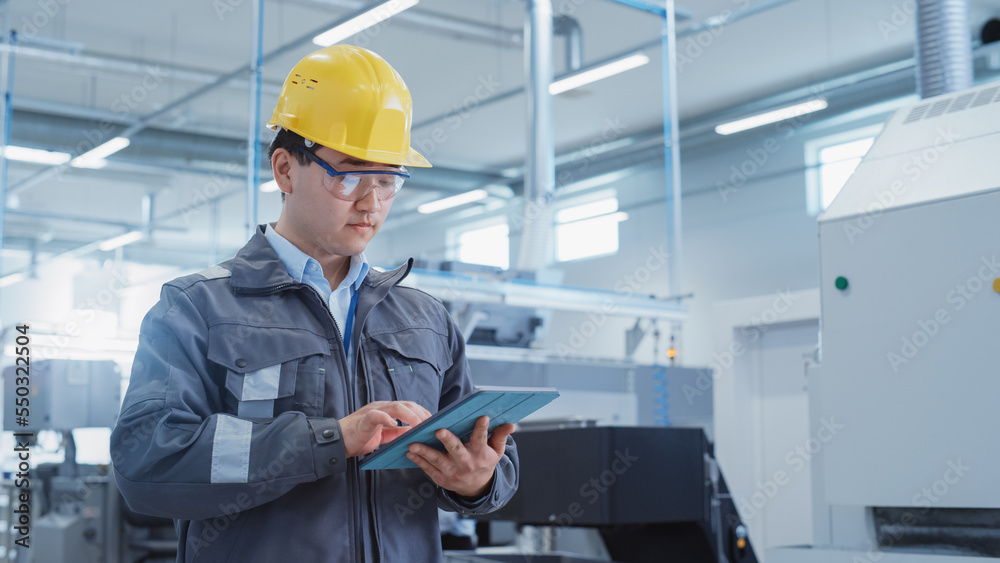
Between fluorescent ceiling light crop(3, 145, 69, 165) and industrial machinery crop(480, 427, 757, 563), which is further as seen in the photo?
fluorescent ceiling light crop(3, 145, 69, 165)

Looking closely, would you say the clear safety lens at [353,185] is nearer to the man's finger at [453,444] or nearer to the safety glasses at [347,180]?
the safety glasses at [347,180]

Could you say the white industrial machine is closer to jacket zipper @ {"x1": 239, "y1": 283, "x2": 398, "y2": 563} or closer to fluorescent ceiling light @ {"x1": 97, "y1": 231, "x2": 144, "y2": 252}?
jacket zipper @ {"x1": 239, "y1": 283, "x2": 398, "y2": 563}

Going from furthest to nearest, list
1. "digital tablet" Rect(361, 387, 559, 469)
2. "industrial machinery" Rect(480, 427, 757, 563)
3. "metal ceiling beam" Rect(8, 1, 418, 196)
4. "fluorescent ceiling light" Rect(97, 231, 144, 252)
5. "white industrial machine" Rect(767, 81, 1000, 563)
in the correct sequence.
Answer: "fluorescent ceiling light" Rect(97, 231, 144, 252) → "metal ceiling beam" Rect(8, 1, 418, 196) → "industrial machinery" Rect(480, 427, 757, 563) → "white industrial machine" Rect(767, 81, 1000, 563) → "digital tablet" Rect(361, 387, 559, 469)

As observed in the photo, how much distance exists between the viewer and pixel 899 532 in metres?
2.07

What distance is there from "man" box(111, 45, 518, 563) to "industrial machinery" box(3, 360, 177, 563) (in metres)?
3.77

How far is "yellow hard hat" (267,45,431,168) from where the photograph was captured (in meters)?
1.25

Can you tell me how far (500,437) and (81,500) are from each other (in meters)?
4.29

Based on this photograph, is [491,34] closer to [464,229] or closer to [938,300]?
[938,300]

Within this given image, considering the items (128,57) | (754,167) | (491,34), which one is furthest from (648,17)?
(128,57)

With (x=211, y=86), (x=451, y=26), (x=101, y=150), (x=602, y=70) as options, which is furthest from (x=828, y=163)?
(x=101, y=150)

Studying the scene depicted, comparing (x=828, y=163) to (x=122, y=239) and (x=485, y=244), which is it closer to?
(x=485, y=244)

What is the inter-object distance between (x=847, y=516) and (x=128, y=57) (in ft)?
22.6

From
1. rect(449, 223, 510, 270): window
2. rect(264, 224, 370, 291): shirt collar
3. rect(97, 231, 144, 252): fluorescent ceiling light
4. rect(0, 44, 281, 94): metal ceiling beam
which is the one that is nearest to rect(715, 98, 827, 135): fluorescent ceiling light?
rect(0, 44, 281, 94): metal ceiling beam

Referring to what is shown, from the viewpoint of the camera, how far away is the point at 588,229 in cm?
1061
